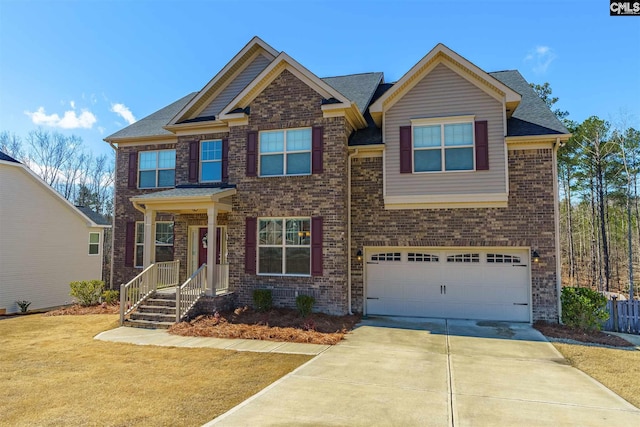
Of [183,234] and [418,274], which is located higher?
[183,234]

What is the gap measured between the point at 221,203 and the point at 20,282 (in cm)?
1074

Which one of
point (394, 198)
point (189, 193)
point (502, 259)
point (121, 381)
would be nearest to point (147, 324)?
point (189, 193)

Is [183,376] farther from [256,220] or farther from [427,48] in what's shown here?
[427,48]

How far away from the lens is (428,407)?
5.36m

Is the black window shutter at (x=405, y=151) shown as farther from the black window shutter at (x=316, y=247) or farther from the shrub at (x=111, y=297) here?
the shrub at (x=111, y=297)

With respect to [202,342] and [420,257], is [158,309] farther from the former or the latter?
[420,257]

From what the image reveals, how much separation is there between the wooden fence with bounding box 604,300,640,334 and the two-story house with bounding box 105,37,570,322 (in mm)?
1600

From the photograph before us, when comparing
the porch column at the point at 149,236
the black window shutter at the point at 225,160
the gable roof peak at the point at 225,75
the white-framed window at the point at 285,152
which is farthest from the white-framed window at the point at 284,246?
the gable roof peak at the point at 225,75

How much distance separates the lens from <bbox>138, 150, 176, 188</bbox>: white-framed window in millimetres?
15625

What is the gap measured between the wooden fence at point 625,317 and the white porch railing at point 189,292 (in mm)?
12364

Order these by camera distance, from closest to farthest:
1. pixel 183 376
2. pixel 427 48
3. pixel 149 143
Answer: pixel 183 376
pixel 427 48
pixel 149 143

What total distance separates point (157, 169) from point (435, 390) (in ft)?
45.4

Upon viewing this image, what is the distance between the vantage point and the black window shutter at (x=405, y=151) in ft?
39.8

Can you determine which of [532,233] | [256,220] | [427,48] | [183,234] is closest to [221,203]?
[256,220]
